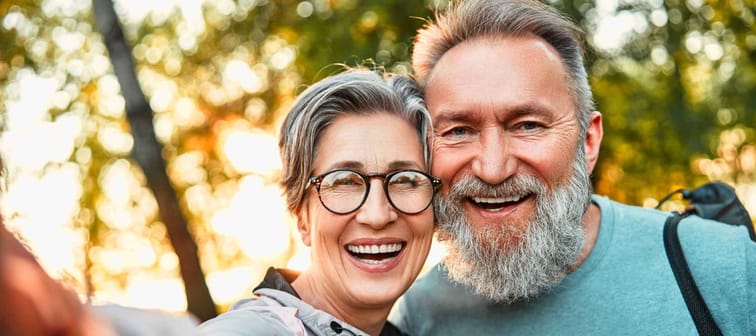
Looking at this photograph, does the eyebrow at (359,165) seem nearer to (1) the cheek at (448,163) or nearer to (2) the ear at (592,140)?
(1) the cheek at (448,163)

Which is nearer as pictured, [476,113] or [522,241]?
[476,113]

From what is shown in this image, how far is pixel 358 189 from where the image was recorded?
8.55 feet

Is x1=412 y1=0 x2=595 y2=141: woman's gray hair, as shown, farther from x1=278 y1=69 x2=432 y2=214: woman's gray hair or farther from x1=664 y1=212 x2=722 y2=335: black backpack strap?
x1=664 y1=212 x2=722 y2=335: black backpack strap

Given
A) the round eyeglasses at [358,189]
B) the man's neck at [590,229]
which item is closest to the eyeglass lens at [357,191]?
the round eyeglasses at [358,189]

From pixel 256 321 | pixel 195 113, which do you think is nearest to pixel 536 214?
pixel 256 321

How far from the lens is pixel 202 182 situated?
615 inches

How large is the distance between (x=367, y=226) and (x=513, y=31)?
1.05 m

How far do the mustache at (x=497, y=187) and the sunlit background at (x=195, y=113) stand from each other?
3.79m

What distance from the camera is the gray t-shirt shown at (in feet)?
8.63

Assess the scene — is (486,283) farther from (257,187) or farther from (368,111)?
(257,187)

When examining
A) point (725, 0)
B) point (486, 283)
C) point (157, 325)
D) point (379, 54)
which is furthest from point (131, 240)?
point (157, 325)

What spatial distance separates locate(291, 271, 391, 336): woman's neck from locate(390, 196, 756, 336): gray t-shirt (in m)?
0.51

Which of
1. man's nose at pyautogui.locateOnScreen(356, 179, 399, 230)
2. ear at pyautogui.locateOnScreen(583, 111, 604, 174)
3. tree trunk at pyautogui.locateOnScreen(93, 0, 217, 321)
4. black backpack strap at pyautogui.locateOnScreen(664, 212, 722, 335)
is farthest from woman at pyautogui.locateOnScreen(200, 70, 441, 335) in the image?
tree trunk at pyautogui.locateOnScreen(93, 0, 217, 321)

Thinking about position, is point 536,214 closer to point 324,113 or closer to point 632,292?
point 632,292
